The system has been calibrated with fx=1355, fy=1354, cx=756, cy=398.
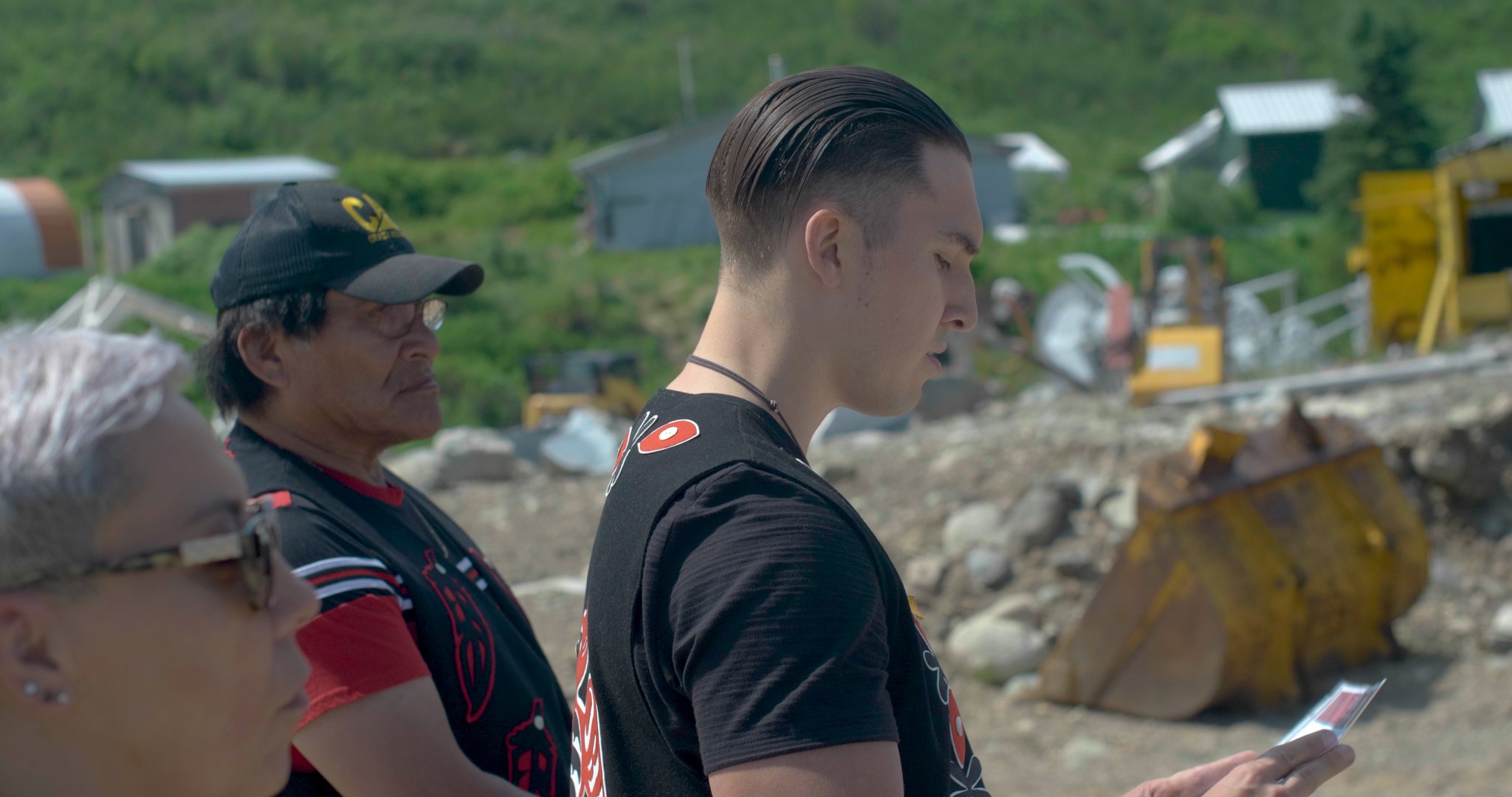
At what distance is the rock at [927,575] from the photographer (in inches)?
285

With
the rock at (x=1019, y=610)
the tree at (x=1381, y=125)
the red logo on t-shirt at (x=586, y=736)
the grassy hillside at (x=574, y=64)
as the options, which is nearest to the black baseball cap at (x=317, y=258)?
the red logo on t-shirt at (x=586, y=736)

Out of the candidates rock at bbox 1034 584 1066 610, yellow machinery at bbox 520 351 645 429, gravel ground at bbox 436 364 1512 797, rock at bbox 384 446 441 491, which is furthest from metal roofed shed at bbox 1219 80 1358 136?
rock at bbox 1034 584 1066 610

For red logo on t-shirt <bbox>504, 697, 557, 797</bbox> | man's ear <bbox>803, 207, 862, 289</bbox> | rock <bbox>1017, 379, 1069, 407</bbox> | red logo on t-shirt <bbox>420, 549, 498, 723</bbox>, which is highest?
man's ear <bbox>803, 207, 862, 289</bbox>

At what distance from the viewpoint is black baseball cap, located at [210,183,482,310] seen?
2.22 metres

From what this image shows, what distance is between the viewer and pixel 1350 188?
3070 centimetres

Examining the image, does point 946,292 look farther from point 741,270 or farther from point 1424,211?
point 1424,211

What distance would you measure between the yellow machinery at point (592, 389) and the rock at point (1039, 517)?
Result: 29.6 ft

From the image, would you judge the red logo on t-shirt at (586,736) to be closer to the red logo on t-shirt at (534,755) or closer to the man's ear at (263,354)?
the red logo on t-shirt at (534,755)

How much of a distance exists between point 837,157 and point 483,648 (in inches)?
39.7

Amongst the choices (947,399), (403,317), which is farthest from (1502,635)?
(947,399)

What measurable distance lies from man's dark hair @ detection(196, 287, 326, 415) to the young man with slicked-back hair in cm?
85

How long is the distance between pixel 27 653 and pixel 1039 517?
680cm

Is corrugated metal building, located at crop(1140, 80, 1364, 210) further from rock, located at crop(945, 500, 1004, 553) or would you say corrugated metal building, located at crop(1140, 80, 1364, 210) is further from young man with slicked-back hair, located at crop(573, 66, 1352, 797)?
young man with slicked-back hair, located at crop(573, 66, 1352, 797)

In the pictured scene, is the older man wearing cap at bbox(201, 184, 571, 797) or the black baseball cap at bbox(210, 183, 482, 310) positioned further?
the black baseball cap at bbox(210, 183, 482, 310)
